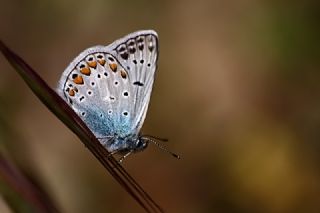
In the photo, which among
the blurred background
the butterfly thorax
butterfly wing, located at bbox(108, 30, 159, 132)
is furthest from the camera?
the blurred background

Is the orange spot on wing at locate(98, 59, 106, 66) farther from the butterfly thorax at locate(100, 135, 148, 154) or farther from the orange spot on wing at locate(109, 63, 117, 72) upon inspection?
the butterfly thorax at locate(100, 135, 148, 154)

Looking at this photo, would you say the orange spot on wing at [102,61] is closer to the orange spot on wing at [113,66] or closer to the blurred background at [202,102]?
the orange spot on wing at [113,66]

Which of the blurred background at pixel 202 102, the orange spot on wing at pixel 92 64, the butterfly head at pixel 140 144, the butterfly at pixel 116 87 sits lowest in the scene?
the blurred background at pixel 202 102

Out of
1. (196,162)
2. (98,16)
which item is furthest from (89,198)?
(98,16)

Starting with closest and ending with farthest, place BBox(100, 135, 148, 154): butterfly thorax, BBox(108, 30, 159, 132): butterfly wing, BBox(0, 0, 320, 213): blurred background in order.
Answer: BBox(108, 30, 159, 132): butterfly wing < BBox(100, 135, 148, 154): butterfly thorax < BBox(0, 0, 320, 213): blurred background

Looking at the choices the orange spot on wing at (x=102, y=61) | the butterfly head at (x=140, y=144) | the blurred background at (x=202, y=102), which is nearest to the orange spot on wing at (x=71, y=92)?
the orange spot on wing at (x=102, y=61)

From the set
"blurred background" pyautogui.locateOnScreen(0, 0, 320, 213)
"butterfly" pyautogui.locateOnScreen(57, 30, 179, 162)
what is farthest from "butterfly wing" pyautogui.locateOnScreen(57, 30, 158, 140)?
"blurred background" pyautogui.locateOnScreen(0, 0, 320, 213)

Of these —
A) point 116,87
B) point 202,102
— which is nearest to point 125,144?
point 116,87

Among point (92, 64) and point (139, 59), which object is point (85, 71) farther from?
point (139, 59)

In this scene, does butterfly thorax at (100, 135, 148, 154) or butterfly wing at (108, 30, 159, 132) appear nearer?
butterfly wing at (108, 30, 159, 132)
